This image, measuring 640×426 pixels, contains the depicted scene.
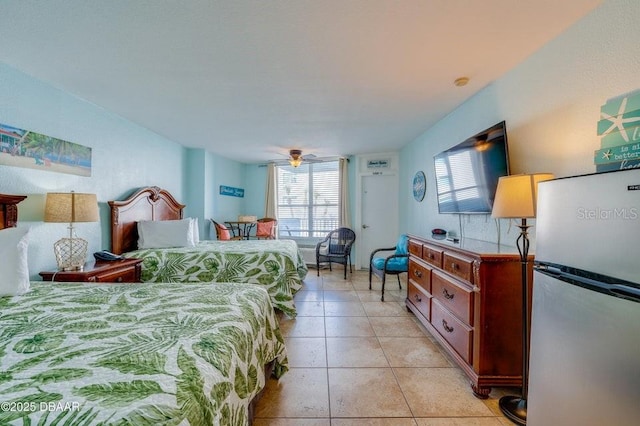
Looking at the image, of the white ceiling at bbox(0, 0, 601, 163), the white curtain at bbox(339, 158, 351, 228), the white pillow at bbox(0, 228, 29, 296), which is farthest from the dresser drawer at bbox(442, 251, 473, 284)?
the white curtain at bbox(339, 158, 351, 228)

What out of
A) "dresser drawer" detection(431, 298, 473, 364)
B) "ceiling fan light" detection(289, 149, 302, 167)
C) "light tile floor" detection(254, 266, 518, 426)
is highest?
"ceiling fan light" detection(289, 149, 302, 167)

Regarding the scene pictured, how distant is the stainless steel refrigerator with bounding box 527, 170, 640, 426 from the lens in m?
0.86

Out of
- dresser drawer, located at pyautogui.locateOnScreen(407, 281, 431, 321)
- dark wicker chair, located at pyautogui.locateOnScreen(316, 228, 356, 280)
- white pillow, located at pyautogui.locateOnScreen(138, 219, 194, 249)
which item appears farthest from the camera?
dark wicker chair, located at pyautogui.locateOnScreen(316, 228, 356, 280)

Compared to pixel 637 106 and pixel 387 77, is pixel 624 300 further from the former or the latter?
pixel 387 77

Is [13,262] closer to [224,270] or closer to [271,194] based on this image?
[224,270]

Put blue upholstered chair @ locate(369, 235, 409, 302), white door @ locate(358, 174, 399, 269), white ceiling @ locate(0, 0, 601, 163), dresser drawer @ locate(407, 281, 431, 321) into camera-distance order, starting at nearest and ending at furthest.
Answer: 1. white ceiling @ locate(0, 0, 601, 163)
2. dresser drawer @ locate(407, 281, 431, 321)
3. blue upholstered chair @ locate(369, 235, 409, 302)
4. white door @ locate(358, 174, 399, 269)

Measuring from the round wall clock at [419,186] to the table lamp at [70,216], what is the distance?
4.01m

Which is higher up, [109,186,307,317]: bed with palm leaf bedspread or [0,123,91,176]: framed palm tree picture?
[0,123,91,176]: framed palm tree picture

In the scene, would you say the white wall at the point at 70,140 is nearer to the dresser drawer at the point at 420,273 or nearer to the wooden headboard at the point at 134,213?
the wooden headboard at the point at 134,213

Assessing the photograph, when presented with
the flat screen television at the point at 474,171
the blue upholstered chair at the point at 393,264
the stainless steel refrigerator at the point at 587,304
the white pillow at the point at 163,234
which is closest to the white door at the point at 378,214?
the blue upholstered chair at the point at 393,264

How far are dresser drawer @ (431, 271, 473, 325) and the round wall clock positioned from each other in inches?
74.1

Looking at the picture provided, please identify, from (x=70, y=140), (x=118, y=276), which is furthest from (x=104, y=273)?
(x=70, y=140)

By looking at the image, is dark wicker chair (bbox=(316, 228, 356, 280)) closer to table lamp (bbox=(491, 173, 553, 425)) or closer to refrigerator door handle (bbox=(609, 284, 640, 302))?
table lamp (bbox=(491, 173, 553, 425))

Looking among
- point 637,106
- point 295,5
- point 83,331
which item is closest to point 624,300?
point 637,106
